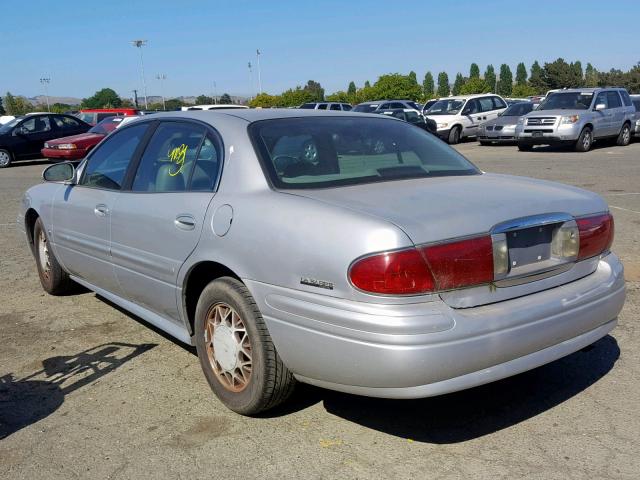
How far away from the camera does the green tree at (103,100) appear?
98.0 meters

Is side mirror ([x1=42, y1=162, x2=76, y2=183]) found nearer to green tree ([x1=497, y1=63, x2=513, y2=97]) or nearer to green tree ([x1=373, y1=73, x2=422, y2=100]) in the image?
green tree ([x1=373, y1=73, x2=422, y2=100])

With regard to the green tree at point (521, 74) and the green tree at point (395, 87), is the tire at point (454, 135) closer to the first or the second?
the green tree at point (395, 87)

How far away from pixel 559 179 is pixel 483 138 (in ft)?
33.6

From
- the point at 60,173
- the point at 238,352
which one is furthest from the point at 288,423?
the point at 60,173

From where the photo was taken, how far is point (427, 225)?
2.87m

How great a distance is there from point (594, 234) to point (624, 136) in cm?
1932

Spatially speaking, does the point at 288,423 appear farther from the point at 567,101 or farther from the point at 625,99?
the point at 625,99

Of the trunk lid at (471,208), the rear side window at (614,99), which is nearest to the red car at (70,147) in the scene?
the rear side window at (614,99)

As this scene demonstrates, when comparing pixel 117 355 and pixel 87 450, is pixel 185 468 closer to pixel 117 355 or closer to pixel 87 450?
pixel 87 450

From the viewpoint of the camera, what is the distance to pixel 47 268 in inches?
227

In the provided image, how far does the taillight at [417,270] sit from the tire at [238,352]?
0.68 meters

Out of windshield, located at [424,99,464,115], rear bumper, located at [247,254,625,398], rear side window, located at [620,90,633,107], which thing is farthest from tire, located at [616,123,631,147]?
rear bumper, located at [247,254,625,398]

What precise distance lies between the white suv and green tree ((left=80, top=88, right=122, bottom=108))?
7922 cm

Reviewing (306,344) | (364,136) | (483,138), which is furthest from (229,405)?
(483,138)
